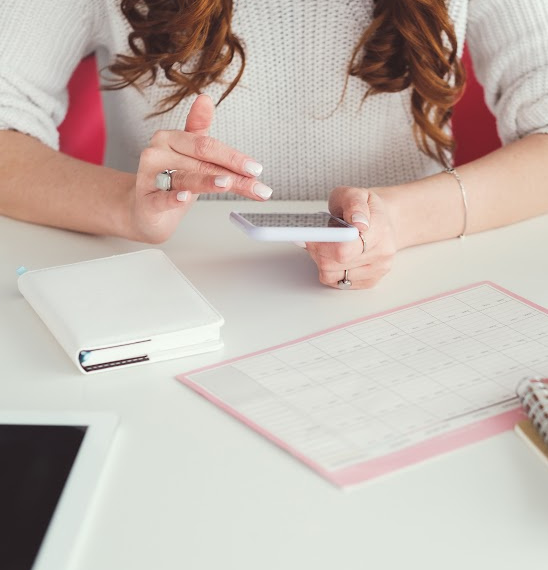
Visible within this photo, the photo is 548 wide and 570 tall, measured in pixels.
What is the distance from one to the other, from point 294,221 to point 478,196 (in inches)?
13.0

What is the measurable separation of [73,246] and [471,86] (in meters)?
0.93

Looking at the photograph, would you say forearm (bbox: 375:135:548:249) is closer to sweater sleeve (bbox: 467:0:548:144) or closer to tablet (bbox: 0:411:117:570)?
sweater sleeve (bbox: 467:0:548:144)

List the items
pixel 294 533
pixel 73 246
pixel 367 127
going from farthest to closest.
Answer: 1. pixel 367 127
2. pixel 73 246
3. pixel 294 533

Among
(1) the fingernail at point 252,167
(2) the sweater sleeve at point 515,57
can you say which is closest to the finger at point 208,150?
(1) the fingernail at point 252,167

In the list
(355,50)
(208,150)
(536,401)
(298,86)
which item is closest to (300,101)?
(298,86)

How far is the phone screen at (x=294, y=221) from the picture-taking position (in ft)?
2.82

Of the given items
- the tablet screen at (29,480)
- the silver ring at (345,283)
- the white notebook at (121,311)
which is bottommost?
the tablet screen at (29,480)

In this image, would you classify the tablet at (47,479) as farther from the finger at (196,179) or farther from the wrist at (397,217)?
the wrist at (397,217)

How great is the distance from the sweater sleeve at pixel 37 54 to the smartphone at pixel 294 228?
1.52 feet

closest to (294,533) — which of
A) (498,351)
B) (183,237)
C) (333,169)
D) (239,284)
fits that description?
(498,351)

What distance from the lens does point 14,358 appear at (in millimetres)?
811

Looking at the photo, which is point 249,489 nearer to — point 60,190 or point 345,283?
point 345,283

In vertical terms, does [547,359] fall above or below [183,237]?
above

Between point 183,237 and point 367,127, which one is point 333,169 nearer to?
point 367,127
